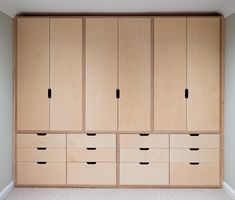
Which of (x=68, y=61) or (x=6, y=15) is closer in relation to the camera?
(x=6, y=15)

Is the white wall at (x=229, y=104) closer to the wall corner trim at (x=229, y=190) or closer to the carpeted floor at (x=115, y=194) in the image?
the wall corner trim at (x=229, y=190)

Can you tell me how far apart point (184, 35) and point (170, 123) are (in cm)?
115

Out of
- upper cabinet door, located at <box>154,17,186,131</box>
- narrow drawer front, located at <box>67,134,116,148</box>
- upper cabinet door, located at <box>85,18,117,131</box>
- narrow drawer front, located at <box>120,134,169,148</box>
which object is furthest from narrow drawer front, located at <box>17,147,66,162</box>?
upper cabinet door, located at <box>154,17,186,131</box>

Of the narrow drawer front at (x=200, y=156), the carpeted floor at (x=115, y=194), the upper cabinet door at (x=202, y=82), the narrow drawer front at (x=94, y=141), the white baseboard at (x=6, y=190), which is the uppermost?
the upper cabinet door at (x=202, y=82)

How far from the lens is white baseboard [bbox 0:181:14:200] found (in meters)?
4.21

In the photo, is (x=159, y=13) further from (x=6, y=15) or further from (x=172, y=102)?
(x=6, y=15)

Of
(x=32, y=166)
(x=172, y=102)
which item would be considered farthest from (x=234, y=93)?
(x=32, y=166)

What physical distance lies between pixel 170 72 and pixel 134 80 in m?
0.48

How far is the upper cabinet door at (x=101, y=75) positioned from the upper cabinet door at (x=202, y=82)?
978mm

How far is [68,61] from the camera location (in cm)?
467

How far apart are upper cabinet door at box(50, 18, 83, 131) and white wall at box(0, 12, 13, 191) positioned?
0.51 meters

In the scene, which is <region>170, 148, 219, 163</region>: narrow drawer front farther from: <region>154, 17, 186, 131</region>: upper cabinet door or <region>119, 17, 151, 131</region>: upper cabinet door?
<region>119, 17, 151, 131</region>: upper cabinet door

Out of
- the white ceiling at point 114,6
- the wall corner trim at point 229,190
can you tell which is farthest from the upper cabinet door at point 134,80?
the wall corner trim at point 229,190

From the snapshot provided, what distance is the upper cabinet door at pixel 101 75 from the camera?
466cm
